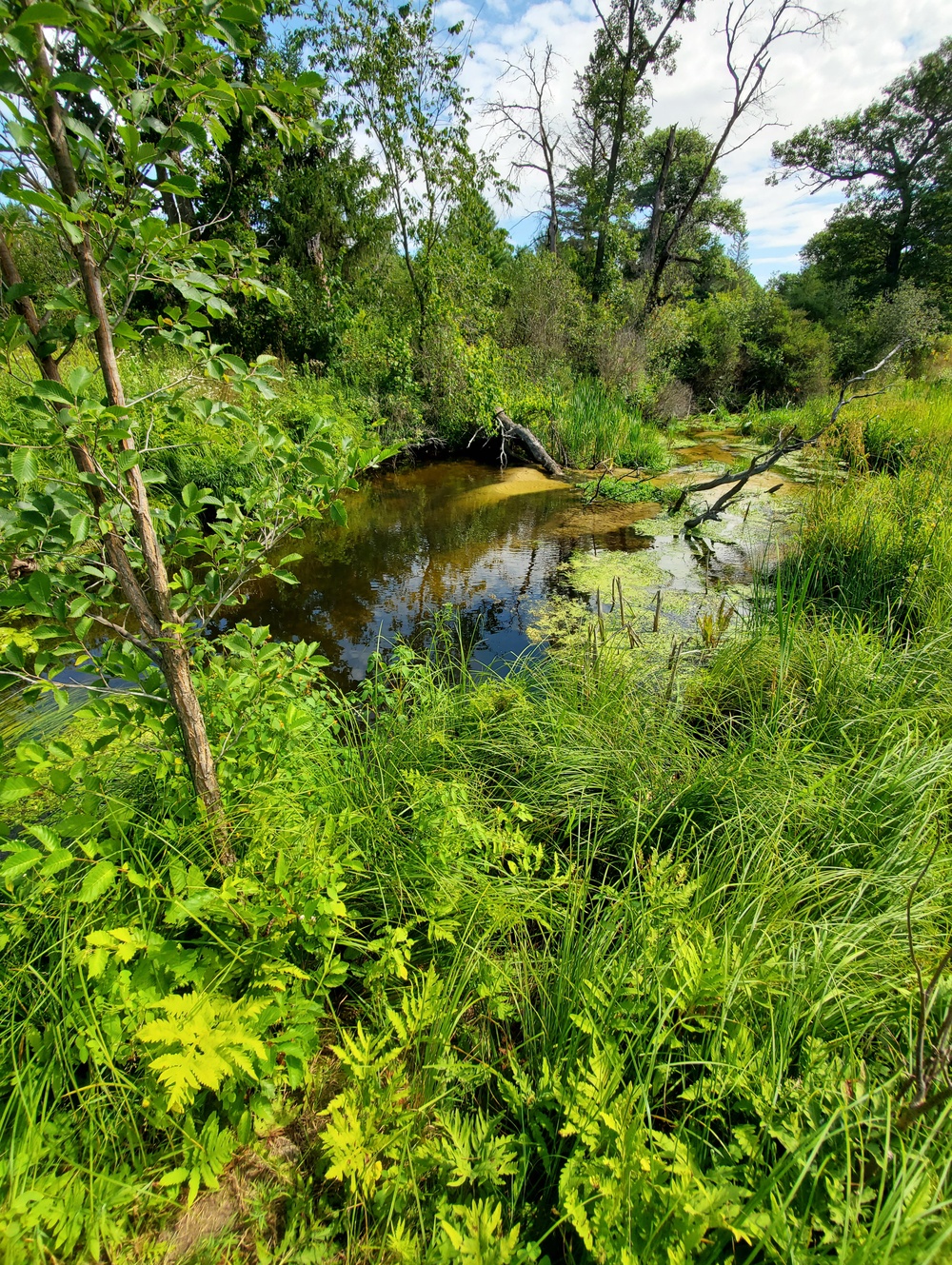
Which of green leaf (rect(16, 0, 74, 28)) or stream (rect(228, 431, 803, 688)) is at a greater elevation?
green leaf (rect(16, 0, 74, 28))

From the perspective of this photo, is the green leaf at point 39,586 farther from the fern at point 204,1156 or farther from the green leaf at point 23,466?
the fern at point 204,1156

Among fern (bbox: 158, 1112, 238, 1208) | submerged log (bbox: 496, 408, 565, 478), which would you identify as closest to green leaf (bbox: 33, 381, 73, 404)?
fern (bbox: 158, 1112, 238, 1208)

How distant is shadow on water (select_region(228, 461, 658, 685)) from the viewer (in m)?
4.35

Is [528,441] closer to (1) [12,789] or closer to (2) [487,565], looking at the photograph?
(2) [487,565]

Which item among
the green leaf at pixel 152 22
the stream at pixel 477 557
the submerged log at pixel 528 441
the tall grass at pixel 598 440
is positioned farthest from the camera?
the tall grass at pixel 598 440

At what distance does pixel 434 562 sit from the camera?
5812 millimetres

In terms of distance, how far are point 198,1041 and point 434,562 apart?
507cm

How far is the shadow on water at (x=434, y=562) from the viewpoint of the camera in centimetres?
435

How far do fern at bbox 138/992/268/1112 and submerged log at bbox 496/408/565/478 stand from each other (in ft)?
29.4

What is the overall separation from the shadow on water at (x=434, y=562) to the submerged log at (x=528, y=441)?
0.38 metres

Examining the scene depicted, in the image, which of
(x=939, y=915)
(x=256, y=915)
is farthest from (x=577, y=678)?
(x=256, y=915)

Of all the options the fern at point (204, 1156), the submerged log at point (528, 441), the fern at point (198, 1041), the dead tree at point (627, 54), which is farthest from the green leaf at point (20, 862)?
the dead tree at point (627, 54)

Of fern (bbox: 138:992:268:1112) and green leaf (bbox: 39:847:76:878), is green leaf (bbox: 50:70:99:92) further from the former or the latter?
fern (bbox: 138:992:268:1112)

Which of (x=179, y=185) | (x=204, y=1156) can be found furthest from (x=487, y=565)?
(x=204, y=1156)
